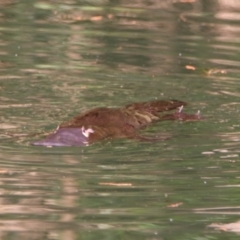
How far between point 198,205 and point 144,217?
0.27 metres

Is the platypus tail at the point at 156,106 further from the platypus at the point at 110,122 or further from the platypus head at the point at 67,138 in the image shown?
the platypus head at the point at 67,138

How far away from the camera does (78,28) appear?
8.80 metres

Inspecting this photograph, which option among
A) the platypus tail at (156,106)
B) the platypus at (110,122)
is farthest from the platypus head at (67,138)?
the platypus tail at (156,106)

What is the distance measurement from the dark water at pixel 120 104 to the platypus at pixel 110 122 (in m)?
0.05

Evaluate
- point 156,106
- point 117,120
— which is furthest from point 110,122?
point 156,106

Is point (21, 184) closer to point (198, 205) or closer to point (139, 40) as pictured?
point (198, 205)

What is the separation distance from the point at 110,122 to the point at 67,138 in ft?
1.15

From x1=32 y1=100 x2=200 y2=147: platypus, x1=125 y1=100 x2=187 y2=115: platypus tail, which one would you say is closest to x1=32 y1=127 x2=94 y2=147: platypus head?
x1=32 y1=100 x2=200 y2=147: platypus

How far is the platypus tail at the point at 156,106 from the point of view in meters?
5.96

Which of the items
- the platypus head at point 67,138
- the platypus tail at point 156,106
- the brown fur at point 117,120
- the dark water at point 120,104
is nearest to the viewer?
the dark water at point 120,104

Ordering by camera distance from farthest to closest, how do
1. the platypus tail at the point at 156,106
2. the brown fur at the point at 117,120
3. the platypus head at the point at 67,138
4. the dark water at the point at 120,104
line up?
the platypus tail at the point at 156,106 → the brown fur at the point at 117,120 → the platypus head at the point at 67,138 → the dark water at the point at 120,104

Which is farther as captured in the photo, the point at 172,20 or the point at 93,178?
the point at 172,20

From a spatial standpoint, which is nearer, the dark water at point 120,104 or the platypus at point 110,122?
the dark water at point 120,104

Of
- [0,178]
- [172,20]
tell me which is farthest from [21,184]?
[172,20]
